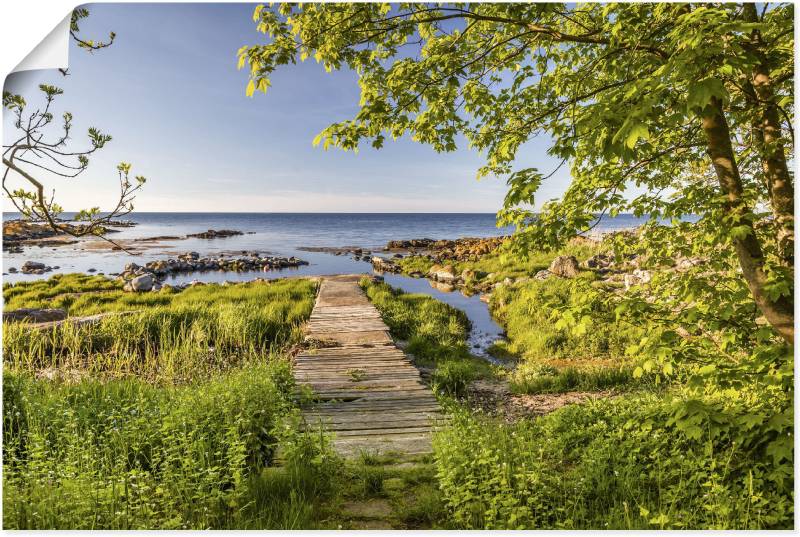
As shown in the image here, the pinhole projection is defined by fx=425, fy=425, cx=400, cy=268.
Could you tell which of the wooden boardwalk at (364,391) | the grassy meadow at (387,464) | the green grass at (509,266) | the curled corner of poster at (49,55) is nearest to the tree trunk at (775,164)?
the grassy meadow at (387,464)

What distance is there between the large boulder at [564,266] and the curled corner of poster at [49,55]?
1702cm

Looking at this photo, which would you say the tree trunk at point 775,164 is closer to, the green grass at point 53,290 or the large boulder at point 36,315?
the large boulder at point 36,315

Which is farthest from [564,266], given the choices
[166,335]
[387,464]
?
[387,464]

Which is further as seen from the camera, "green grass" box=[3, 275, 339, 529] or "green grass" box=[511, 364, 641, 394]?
"green grass" box=[511, 364, 641, 394]

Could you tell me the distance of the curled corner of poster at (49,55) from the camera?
2832 mm

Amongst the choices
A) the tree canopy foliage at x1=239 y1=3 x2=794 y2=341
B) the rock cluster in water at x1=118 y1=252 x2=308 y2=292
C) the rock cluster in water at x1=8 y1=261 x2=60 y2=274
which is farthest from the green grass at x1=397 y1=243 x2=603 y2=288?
the rock cluster in water at x1=8 y1=261 x2=60 y2=274

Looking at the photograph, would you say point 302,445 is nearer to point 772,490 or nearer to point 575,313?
point 575,313

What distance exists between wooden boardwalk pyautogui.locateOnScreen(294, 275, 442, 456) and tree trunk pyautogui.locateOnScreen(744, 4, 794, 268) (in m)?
3.36

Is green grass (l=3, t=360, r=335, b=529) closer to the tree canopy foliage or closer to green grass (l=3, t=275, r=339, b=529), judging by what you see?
green grass (l=3, t=275, r=339, b=529)

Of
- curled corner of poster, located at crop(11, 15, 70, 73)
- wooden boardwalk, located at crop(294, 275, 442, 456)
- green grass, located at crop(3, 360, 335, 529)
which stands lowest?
wooden boardwalk, located at crop(294, 275, 442, 456)

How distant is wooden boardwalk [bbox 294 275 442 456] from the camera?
14.0ft

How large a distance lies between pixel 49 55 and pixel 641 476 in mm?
5048

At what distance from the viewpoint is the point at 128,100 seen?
578 centimetres

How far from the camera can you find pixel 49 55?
9.36ft
